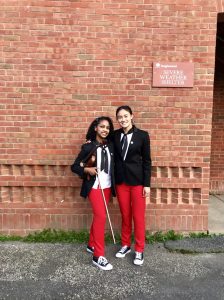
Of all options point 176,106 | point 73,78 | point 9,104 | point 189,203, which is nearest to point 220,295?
point 189,203

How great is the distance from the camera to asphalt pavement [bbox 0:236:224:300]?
11.4ft

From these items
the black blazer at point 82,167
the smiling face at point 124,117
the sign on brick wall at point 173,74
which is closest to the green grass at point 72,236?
the black blazer at point 82,167

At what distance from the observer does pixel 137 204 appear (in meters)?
4.05

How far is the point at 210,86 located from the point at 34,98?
7.93ft

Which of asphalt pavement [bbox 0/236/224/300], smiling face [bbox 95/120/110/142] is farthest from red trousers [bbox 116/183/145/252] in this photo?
smiling face [bbox 95/120/110/142]

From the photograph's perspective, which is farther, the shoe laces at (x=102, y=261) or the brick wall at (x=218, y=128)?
the brick wall at (x=218, y=128)

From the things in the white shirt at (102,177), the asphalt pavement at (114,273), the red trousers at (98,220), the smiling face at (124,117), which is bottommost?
the asphalt pavement at (114,273)

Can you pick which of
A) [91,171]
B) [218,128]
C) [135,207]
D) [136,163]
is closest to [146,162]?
[136,163]

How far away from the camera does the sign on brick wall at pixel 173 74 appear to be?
4582 mm

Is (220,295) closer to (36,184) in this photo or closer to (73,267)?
(73,267)

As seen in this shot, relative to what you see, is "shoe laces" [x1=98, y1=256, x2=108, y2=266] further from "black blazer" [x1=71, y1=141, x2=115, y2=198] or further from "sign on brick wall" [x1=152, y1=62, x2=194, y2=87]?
"sign on brick wall" [x1=152, y1=62, x2=194, y2=87]

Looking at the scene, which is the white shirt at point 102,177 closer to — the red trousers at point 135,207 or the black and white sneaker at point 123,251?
the red trousers at point 135,207

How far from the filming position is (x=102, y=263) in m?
3.95

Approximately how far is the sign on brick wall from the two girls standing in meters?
0.90
